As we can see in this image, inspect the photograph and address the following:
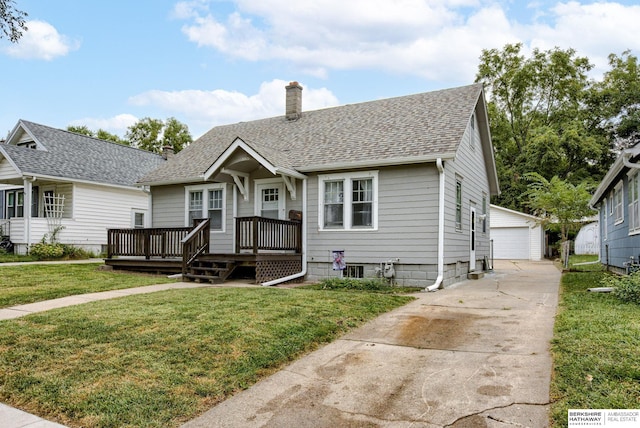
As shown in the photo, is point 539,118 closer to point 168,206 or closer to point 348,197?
point 348,197

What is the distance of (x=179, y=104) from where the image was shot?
4259cm

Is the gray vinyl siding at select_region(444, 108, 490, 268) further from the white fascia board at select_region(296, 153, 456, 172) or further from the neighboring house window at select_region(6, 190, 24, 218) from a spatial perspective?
the neighboring house window at select_region(6, 190, 24, 218)

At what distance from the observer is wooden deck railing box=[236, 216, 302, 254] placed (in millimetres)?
11387

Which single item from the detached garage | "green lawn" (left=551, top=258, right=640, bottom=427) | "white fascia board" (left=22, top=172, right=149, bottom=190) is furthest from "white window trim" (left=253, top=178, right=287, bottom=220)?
the detached garage

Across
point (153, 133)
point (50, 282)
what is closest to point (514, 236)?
point (50, 282)

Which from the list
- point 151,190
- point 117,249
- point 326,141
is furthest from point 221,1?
point 117,249

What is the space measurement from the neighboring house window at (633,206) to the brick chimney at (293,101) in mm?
10039

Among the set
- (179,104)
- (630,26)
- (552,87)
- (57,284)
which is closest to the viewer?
(57,284)

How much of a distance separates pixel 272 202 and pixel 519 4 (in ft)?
28.3

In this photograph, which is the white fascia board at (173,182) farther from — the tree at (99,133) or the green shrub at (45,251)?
the tree at (99,133)

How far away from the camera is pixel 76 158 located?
21.3m

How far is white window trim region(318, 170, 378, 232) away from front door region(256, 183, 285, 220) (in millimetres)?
1308

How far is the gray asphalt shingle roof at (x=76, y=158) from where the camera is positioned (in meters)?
18.8

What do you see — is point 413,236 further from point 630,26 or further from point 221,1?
point 630,26
